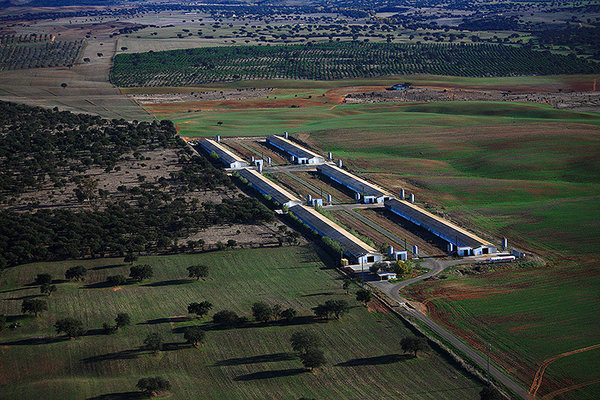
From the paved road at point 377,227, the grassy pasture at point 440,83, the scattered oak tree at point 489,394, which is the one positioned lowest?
the paved road at point 377,227

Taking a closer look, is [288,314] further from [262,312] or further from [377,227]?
[377,227]

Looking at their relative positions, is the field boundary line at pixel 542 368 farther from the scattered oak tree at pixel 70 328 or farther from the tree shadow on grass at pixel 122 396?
the scattered oak tree at pixel 70 328

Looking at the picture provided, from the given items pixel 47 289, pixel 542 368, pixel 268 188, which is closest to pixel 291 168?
pixel 268 188

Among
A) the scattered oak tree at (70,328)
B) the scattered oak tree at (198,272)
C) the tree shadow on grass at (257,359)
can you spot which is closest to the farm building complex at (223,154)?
the scattered oak tree at (198,272)

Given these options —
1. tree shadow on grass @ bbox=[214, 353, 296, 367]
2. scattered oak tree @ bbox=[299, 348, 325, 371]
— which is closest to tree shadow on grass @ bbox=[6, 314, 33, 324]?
tree shadow on grass @ bbox=[214, 353, 296, 367]

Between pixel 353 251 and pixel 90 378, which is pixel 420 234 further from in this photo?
pixel 90 378
